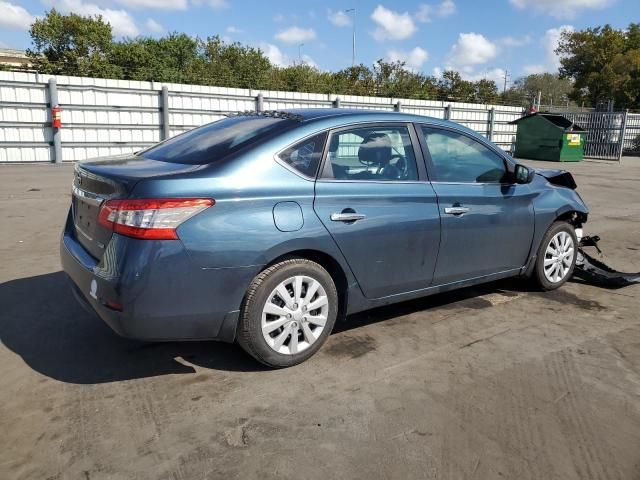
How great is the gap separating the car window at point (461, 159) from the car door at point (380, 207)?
0.19 meters

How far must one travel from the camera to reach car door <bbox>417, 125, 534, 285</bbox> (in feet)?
13.4

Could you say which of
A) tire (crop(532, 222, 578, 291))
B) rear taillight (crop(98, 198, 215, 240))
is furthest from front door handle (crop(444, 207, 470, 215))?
rear taillight (crop(98, 198, 215, 240))

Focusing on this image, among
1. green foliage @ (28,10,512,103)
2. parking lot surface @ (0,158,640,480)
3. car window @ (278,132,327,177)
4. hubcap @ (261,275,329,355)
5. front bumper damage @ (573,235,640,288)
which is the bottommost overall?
parking lot surface @ (0,158,640,480)

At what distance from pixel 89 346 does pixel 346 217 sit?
197cm

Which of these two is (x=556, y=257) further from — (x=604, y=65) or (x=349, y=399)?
(x=604, y=65)

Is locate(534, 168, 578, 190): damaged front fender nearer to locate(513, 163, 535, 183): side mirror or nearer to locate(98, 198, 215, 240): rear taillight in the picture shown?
locate(513, 163, 535, 183): side mirror

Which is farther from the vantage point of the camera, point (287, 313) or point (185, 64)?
point (185, 64)

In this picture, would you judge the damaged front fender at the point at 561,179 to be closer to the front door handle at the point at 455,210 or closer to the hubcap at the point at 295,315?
the front door handle at the point at 455,210

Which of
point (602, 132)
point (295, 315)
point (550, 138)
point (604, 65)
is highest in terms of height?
point (604, 65)

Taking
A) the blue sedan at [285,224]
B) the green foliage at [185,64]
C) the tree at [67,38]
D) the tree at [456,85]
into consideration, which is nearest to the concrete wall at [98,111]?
the green foliage at [185,64]

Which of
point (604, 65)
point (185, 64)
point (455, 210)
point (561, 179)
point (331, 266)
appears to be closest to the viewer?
point (331, 266)

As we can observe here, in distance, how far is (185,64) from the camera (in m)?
31.6

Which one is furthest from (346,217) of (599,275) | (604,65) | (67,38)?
(604,65)

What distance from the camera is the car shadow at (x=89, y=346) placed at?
3.41m
